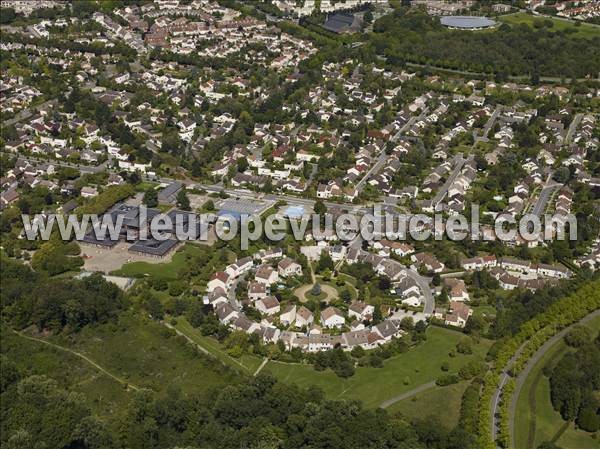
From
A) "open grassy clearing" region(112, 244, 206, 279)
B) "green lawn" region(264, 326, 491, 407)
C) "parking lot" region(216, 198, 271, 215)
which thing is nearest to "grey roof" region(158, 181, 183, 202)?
"parking lot" region(216, 198, 271, 215)

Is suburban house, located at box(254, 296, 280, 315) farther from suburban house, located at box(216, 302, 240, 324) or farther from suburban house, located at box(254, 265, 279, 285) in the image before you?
suburban house, located at box(254, 265, 279, 285)

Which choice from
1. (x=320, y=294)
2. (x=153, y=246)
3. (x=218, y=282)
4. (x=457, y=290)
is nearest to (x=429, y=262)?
(x=457, y=290)

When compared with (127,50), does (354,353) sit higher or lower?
lower

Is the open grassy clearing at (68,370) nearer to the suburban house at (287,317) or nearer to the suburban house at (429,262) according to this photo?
the suburban house at (287,317)

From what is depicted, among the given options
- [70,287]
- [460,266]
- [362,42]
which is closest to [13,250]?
[70,287]

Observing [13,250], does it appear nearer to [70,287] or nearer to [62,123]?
[70,287]
